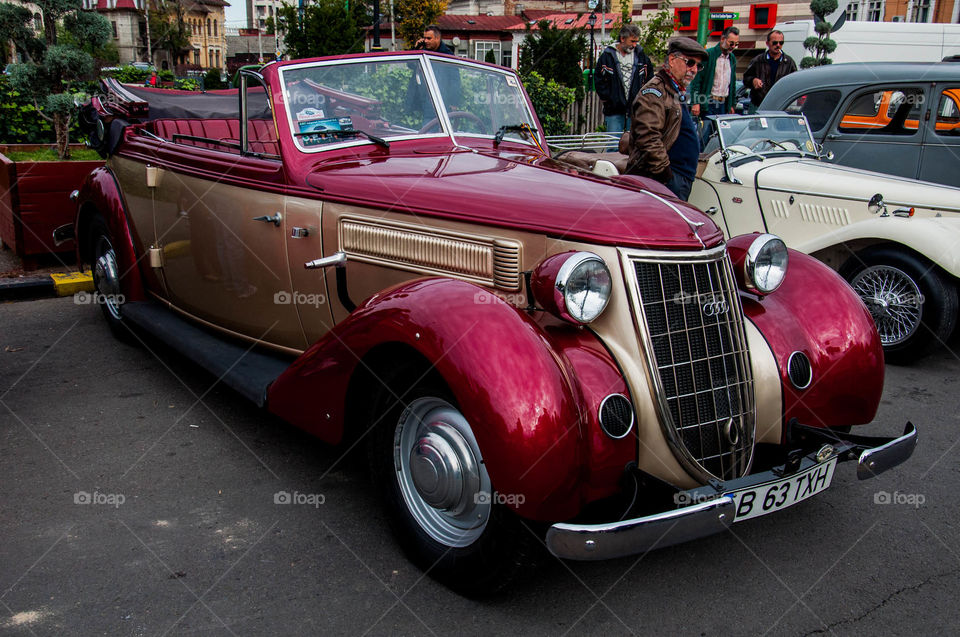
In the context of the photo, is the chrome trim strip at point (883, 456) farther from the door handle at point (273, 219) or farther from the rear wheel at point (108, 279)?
the rear wheel at point (108, 279)

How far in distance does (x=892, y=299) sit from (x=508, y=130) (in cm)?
304

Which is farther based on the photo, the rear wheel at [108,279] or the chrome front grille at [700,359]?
the rear wheel at [108,279]

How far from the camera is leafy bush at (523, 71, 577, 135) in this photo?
40.6 feet

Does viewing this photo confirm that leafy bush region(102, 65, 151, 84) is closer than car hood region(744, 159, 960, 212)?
No

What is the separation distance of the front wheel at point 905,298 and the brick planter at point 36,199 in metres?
6.29

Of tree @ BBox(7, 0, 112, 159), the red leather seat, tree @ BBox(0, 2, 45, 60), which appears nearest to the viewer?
the red leather seat

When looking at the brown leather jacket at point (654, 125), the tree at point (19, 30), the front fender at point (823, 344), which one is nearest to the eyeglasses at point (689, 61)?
the brown leather jacket at point (654, 125)

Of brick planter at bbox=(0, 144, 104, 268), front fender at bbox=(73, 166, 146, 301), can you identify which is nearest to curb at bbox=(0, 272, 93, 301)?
brick planter at bbox=(0, 144, 104, 268)

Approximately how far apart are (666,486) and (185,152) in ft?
10.9

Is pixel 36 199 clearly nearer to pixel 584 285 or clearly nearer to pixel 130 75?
pixel 584 285

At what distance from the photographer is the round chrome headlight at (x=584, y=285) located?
251cm

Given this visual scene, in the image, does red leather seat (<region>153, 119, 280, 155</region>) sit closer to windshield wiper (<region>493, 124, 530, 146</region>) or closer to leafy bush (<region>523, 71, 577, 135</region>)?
windshield wiper (<region>493, 124, 530, 146</region>)

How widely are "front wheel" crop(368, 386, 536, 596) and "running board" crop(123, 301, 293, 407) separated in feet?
2.70

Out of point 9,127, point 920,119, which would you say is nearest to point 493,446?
point 920,119
